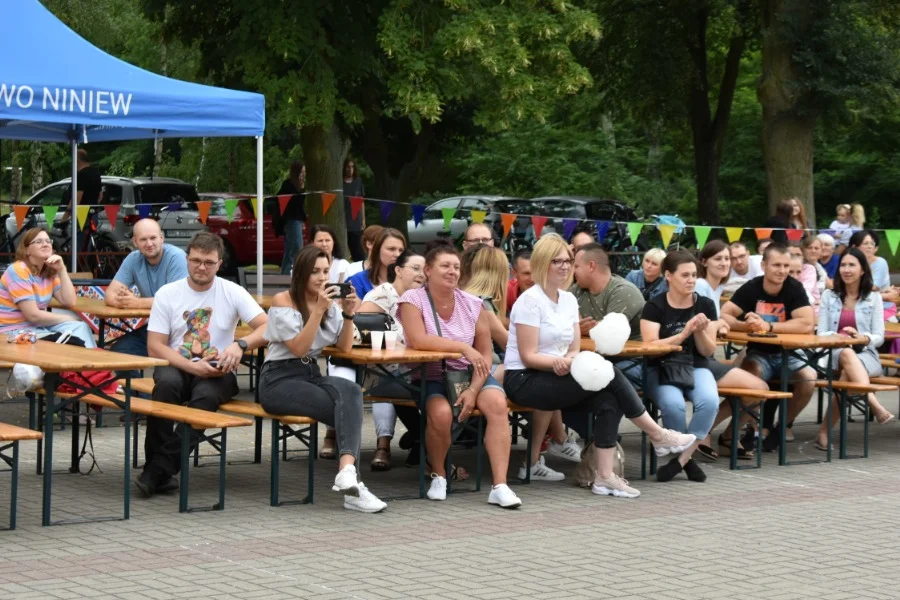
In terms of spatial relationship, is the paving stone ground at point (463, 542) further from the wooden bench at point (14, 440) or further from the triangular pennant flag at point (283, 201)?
the triangular pennant flag at point (283, 201)

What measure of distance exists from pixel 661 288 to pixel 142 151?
138 feet

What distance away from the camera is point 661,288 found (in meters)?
10.9

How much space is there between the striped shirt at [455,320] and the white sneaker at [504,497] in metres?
0.77

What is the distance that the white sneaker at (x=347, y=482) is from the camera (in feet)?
26.1

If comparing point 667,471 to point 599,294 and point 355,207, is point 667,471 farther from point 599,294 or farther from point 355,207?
point 355,207

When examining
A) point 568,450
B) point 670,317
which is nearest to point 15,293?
point 568,450

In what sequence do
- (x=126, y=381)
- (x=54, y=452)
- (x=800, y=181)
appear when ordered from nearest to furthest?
(x=126, y=381), (x=54, y=452), (x=800, y=181)

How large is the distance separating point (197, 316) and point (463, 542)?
2277 mm

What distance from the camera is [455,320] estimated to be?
8867 millimetres

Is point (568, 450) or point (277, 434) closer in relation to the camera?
point (277, 434)

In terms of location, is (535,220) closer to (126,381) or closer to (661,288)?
(661,288)

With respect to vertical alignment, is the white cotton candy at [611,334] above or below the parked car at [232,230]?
below

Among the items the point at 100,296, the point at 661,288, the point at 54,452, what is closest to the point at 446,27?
the point at 100,296

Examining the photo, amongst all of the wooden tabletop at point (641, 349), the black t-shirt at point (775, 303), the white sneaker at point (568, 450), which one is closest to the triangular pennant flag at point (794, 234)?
the black t-shirt at point (775, 303)
